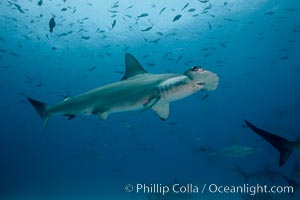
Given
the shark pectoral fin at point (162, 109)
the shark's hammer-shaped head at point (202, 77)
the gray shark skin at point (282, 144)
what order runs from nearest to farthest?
the gray shark skin at point (282, 144)
the shark's hammer-shaped head at point (202, 77)
the shark pectoral fin at point (162, 109)

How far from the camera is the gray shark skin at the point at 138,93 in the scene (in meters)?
4.55

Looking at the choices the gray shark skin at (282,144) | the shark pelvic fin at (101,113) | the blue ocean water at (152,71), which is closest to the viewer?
the gray shark skin at (282,144)

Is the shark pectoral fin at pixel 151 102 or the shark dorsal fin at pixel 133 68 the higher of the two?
the shark dorsal fin at pixel 133 68

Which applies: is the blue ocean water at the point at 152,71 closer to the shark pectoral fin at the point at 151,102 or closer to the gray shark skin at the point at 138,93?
the shark pectoral fin at the point at 151,102

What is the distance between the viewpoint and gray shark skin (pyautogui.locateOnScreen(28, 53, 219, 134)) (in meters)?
4.55

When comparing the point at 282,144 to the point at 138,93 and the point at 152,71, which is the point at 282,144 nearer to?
the point at 138,93

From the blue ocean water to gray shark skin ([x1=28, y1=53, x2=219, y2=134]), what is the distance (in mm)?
469

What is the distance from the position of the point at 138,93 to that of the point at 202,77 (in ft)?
3.72

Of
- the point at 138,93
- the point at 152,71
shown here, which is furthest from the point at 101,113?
the point at 152,71

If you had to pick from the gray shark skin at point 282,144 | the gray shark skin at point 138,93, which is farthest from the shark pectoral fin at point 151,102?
the gray shark skin at point 282,144

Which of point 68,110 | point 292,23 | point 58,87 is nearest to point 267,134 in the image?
point 68,110

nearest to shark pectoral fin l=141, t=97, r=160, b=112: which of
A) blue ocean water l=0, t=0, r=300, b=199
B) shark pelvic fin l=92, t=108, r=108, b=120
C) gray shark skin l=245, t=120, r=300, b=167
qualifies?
blue ocean water l=0, t=0, r=300, b=199

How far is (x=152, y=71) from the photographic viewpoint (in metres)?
44.6

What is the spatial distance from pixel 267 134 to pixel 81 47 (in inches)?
1316
